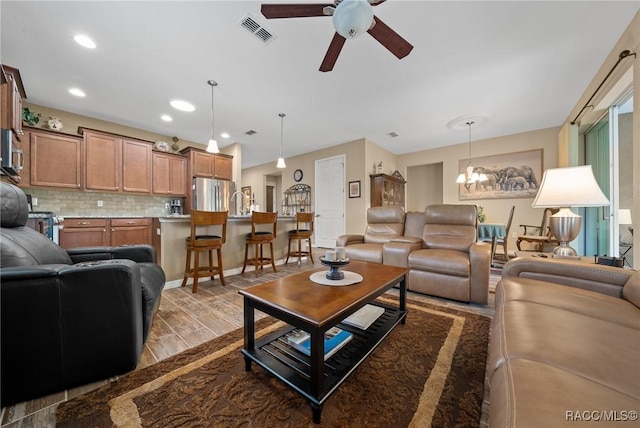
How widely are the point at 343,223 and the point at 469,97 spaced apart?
11.0 ft

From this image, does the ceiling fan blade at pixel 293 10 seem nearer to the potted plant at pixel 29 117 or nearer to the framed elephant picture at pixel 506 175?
the potted plant at pixel 29 117

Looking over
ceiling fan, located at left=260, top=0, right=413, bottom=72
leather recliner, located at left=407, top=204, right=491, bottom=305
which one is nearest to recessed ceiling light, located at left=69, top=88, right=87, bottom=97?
ceiling fan, located at left=260, top=0, right=413, bottom=72

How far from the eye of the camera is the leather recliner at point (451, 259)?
214 centimetres

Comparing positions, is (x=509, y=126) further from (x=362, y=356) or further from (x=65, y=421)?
(x=65, y=421)

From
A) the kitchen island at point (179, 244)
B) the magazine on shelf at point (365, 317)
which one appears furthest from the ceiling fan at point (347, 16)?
the kitchen island at point (179, 244)

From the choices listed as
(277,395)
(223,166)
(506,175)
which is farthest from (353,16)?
(506,175)

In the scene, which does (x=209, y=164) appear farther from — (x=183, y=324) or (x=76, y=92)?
(x=183, y=324)

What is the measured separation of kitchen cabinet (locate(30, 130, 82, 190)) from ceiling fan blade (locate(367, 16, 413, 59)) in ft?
15.3

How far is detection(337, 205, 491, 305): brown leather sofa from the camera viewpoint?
2168 millimetres

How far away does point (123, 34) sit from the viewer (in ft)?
6.95

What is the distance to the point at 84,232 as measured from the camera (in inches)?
135

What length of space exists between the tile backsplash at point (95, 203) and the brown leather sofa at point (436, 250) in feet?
13.4

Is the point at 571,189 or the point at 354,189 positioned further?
the point at 354,189

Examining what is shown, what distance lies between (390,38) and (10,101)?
152 inches
